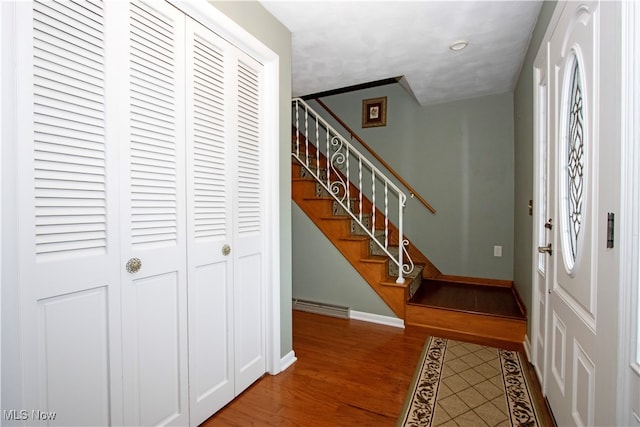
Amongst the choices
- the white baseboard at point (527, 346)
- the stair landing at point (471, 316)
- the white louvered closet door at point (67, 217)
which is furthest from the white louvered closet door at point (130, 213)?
the white baseboard at point (527, 346)

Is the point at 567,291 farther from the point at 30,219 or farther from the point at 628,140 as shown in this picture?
the point at 30,219

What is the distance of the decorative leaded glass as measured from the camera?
1.29 meters

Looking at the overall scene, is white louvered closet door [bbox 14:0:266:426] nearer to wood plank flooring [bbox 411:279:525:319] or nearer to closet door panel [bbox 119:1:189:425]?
closet door panel [bbox 119:1:189:425]

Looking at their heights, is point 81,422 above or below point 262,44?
below

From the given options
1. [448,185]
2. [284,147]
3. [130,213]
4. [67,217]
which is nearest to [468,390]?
[284,147]

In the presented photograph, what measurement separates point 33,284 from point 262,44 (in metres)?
1.67

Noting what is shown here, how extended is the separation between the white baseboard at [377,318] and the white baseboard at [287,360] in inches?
38.1

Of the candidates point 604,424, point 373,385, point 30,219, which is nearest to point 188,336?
point 30,219

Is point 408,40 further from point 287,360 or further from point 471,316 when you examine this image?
point 287,360

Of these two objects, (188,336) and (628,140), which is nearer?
(628,140)

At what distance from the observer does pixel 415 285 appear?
10.8ft

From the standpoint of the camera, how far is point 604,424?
3.22ft

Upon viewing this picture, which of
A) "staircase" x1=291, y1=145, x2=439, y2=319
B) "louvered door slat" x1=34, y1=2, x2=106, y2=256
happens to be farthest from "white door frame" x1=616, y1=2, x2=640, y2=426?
"staircase" x1=291, y1=145, x2=439, y2=319

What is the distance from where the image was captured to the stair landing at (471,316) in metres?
2.55
